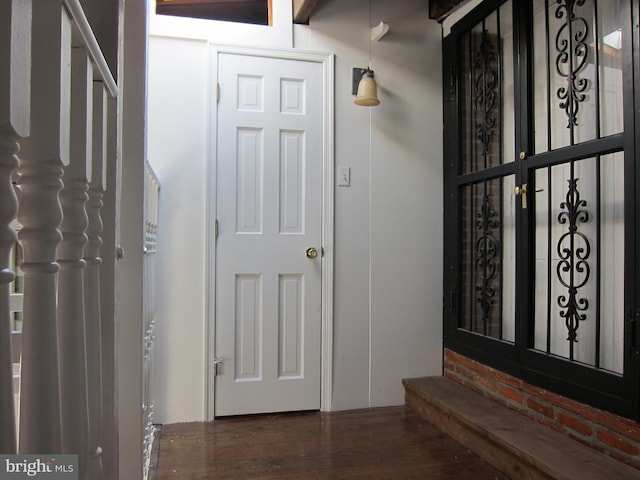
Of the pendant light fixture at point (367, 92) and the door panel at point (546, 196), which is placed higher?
the pendant light fixture at point (367, 92)

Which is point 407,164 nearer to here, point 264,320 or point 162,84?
point 264,320

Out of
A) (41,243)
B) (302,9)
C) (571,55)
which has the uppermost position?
(302,9)

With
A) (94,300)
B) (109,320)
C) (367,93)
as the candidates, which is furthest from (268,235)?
(94,300)

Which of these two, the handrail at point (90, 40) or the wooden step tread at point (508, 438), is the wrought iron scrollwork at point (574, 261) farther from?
the handrail at point (90, 40)

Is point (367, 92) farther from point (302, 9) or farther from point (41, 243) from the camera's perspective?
point (41, 243)

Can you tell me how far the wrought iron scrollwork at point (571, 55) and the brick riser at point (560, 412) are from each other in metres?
1.21

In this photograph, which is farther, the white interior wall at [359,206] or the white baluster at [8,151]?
the white interior wall at [359,206]

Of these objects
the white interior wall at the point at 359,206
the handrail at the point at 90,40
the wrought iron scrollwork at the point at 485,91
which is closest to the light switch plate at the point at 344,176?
the white interior wall at the point at 359,206

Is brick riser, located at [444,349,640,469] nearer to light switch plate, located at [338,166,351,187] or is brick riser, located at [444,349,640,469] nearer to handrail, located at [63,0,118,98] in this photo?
light switch plate, located at [338,166,351,187]

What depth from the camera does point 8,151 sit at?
407 millimetres

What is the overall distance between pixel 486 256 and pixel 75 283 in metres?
2.36

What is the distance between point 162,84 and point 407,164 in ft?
5.01

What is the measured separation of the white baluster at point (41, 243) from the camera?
0.51 meters

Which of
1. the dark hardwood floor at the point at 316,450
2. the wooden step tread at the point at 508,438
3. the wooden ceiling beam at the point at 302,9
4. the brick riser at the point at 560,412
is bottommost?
the dark hardwood floor at the point at 316,450
